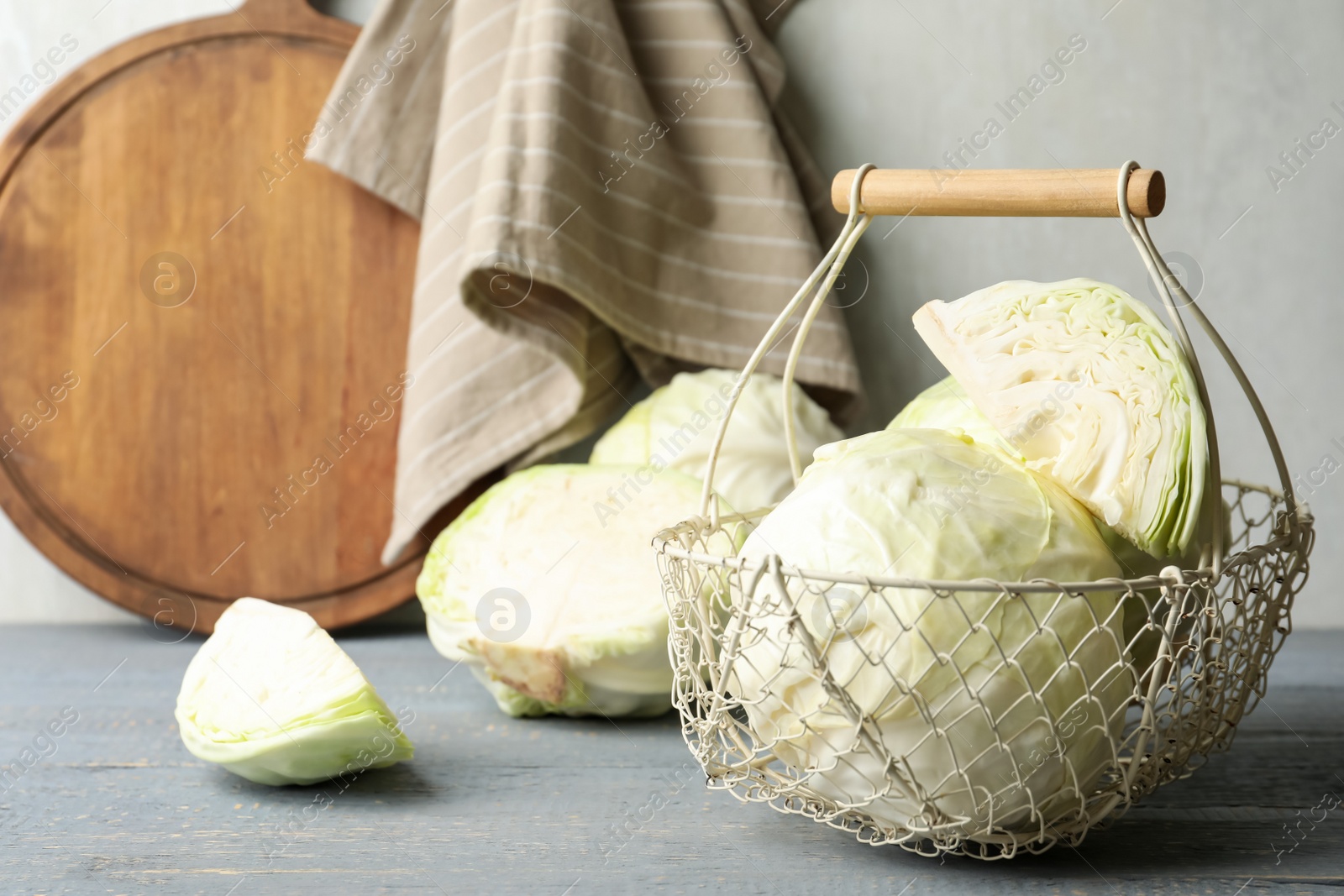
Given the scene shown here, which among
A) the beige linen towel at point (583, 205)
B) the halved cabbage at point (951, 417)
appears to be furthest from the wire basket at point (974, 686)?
the beige linen towel at point (583, 205)

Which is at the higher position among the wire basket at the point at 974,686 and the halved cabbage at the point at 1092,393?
the halved cabbage at the point at 1092,393

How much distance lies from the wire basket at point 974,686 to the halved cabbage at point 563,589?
1.09 ft

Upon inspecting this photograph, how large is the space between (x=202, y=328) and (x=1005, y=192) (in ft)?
3.86

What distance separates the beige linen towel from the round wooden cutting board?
0.29 ft

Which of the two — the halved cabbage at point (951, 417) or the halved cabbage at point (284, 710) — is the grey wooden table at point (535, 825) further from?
the halved cabbage at point (951, 417)

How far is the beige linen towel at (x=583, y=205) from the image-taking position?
144cm

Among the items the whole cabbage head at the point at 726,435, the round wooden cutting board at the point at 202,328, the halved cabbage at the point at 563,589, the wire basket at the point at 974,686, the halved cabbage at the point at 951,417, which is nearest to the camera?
the wire basket at the point at 974,686

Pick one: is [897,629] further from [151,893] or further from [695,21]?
[695,21]

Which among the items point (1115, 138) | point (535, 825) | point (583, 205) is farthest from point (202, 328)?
point (1115, 138)

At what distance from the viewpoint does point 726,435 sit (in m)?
1.39

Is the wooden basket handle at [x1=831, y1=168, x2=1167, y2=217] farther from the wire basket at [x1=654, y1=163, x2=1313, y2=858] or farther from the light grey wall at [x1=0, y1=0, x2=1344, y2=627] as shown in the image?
the light grey wall at [x1=0, y1=0, x2=1344, y2=627]

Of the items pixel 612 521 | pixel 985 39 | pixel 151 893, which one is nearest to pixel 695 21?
pixel 985 39

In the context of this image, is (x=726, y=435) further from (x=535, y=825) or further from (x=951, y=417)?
(x=535, y=825)

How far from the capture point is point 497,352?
1470 mm
